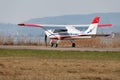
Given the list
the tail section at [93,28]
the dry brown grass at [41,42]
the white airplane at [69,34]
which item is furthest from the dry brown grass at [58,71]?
the tail section at [93,28]

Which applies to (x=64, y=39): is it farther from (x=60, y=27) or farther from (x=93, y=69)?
(x=93, y=69)

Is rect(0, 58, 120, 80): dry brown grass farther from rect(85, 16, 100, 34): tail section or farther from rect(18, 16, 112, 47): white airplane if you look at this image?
rect(85, 16, 100, 34): tail section

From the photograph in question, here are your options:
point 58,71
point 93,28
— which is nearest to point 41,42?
point 93,28

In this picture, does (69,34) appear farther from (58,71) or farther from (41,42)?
(58,71)

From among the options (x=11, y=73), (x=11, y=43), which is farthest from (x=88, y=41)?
A: (x=11, y=73)

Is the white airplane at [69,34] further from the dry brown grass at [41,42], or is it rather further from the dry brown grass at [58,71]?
the dry brown grass at [58,71]

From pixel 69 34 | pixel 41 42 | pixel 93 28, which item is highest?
pixel 93 28

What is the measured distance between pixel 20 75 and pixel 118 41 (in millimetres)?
32818

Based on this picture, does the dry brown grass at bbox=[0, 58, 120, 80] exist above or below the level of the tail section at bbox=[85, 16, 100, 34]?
below

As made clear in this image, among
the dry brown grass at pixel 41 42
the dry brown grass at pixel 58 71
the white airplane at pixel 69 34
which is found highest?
the white airplane at pixel 69 34

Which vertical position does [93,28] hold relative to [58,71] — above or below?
above

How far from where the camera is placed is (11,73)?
67.5 feet

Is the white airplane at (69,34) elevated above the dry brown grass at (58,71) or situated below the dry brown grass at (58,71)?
above

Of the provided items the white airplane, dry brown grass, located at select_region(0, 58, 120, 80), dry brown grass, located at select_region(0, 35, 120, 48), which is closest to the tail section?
the white airplane
